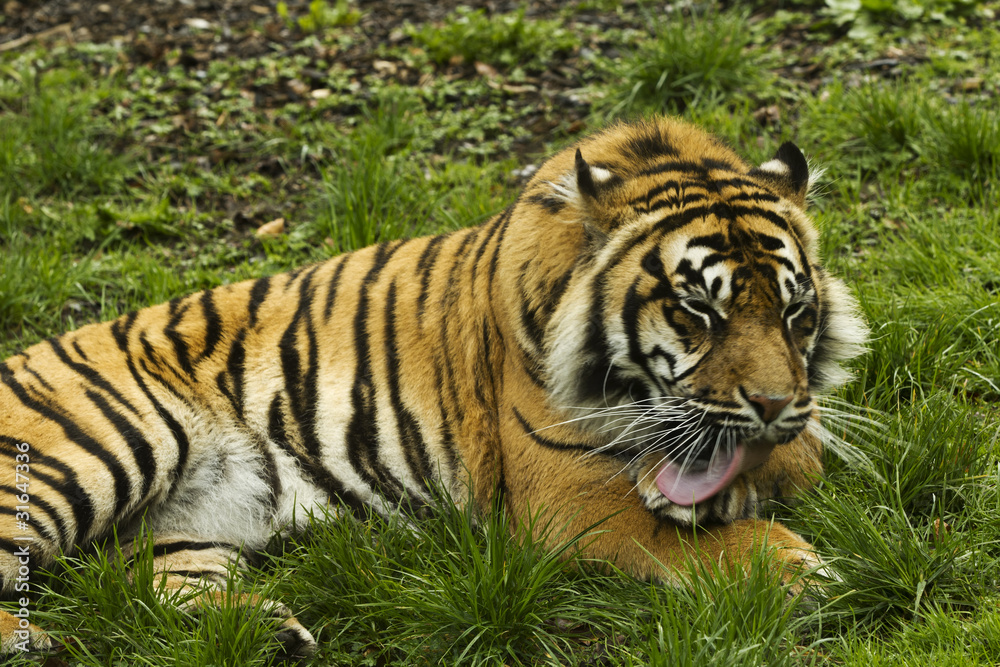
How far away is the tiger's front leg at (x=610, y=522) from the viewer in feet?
9.66

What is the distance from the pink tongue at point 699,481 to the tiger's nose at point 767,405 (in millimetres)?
289

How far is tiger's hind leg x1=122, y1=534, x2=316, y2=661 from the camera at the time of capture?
2.89 meters

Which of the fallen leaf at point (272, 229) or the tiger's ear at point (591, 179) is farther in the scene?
the fallen leaf at point (272, 229)

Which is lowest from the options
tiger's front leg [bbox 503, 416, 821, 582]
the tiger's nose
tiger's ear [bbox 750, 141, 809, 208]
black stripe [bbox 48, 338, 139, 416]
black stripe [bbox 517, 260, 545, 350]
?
tiger's front leg [bbox 503, 416, 821, 582]

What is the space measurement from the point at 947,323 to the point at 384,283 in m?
2.47

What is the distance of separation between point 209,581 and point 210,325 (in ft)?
3.55

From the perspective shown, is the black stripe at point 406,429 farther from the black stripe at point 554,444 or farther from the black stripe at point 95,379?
the black stripe at point 95,379

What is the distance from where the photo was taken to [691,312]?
2754 millimetres

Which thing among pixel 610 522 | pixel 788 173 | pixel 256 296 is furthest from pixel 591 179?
pixel 256 296

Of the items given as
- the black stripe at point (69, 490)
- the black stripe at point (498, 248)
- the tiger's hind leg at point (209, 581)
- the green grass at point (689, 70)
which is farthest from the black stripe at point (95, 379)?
the green grass at point (689, 70)

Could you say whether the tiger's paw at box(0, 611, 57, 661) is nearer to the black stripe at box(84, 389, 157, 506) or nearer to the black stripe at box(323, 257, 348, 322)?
the black stripe at box(84, 389, 157, 506)

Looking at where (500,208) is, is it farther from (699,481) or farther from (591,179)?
(699,481)

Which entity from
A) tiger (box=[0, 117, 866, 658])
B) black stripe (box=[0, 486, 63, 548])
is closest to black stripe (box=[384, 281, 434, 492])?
tiger (box=[0, 117, 866, 658])

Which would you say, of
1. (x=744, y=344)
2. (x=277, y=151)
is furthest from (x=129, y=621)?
(x=277, y=151)
